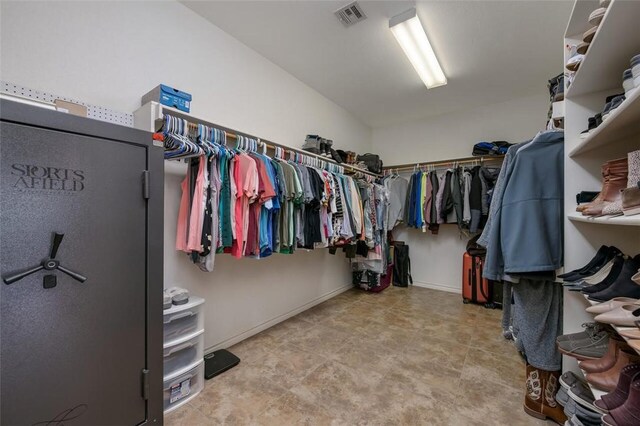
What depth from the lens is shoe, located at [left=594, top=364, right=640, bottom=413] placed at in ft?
2.58

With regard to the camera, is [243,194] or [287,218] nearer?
[243,194]

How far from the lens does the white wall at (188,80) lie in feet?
4.34

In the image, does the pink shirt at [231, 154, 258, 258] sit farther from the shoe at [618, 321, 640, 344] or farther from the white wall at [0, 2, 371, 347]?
the shoe at [618, 321, 640, 344]

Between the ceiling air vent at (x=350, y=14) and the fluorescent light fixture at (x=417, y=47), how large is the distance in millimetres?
256

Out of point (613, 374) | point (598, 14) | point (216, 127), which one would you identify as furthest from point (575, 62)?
point (216, 127)

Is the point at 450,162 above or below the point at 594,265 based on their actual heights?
above

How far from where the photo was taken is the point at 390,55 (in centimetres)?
245

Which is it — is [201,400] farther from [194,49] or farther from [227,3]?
[227,3]

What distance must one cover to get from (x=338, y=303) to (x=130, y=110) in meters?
2.89

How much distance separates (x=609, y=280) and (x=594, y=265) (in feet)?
0.59

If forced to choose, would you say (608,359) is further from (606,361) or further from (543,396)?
(543,396)

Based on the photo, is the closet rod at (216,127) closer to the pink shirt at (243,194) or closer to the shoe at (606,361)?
the pink shirt at (243,194)

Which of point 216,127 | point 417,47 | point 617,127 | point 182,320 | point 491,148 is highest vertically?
point 417,47

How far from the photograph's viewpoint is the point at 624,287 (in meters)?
0.94
